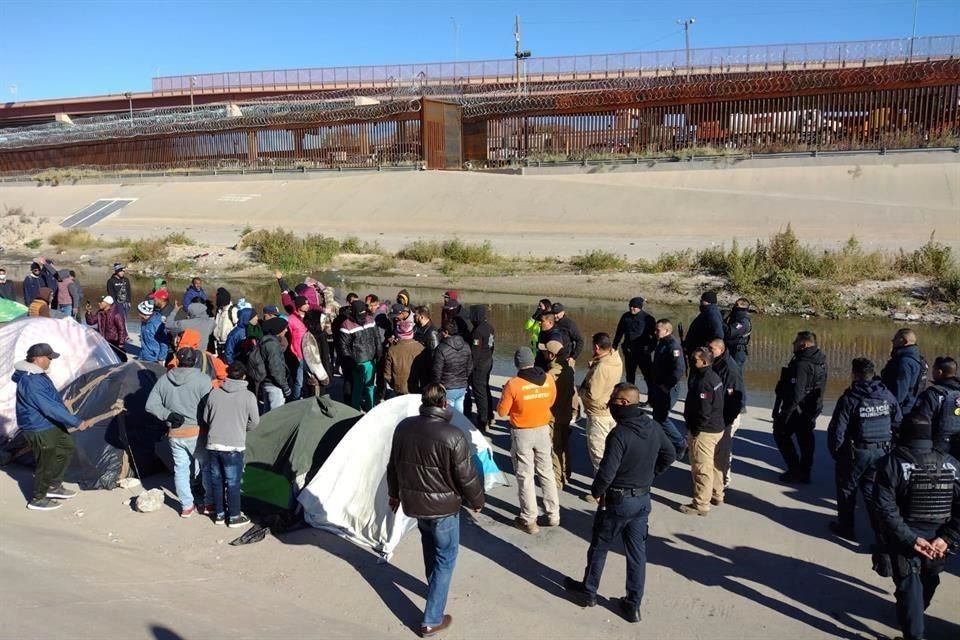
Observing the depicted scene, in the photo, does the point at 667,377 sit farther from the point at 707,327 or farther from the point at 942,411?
the point at 942,411

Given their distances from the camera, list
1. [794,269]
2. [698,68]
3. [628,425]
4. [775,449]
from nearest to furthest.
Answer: [628,425], [775,449], [794,269], [698,68]

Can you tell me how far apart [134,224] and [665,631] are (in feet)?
113

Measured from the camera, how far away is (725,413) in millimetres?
6652

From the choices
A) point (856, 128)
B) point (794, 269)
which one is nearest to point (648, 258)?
point (794, 269)

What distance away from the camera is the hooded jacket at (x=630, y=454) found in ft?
15.5

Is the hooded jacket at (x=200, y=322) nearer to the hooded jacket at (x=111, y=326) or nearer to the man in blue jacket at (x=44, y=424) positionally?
the hooded jacket at (x=111, y=326)

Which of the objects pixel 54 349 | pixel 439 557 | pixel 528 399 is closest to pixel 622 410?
pixel 528 399

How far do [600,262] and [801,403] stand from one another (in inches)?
605

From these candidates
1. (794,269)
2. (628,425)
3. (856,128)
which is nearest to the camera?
(628,425)

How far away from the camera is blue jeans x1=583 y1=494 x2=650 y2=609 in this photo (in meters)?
4.82

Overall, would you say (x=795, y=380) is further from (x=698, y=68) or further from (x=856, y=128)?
(x=698, y=68)

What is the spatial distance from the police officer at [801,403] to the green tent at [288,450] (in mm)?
3967

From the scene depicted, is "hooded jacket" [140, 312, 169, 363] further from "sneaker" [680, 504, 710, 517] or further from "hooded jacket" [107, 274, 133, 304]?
"sneaker" [680, 504, 710, 517]

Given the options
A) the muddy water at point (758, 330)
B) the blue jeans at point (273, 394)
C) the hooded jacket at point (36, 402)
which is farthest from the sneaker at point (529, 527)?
the muddy water at point (758, 330)
